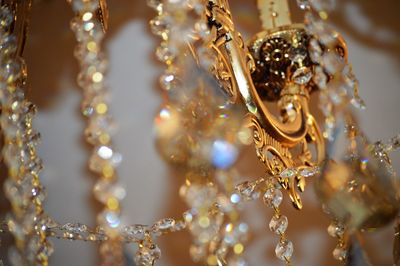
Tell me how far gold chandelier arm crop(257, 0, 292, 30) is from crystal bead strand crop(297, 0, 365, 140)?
0.06 meters

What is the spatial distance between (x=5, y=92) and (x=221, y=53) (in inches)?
8.0

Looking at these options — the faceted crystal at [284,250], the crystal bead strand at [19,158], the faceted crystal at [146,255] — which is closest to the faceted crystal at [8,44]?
the crystal bead strand at [19,158]

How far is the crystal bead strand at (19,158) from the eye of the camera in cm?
54

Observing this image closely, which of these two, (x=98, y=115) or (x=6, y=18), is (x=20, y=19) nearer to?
(x=6, y=18)

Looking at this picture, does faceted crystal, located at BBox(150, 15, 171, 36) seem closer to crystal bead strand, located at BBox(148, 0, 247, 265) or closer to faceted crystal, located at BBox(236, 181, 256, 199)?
crystal bead strand, located at BBox(148, 0, 247, 265)

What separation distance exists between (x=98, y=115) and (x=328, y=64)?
0.31 m

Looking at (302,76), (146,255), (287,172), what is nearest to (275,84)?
(302,76)

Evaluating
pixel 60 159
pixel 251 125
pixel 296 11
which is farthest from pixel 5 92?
pixel 296 11

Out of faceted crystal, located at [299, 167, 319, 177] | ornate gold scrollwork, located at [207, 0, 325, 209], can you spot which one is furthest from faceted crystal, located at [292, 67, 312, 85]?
faceted crystal, located at [299, 167, 319, 177]

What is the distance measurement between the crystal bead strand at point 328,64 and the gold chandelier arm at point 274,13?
0.18 ft

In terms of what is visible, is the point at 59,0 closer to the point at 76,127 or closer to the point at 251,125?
the point at 76,127

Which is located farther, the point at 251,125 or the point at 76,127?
the point at 76,127

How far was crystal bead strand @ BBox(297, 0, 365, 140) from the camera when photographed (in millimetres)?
658

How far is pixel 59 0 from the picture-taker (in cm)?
115
